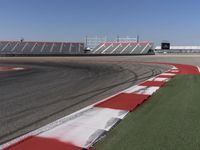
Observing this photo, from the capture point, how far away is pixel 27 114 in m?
6.10

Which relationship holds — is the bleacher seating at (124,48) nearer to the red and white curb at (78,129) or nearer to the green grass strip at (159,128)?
the green grass strip at (159,128)

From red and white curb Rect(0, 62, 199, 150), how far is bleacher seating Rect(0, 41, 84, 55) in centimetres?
7335

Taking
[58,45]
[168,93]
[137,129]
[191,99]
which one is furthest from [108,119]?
[58,45]

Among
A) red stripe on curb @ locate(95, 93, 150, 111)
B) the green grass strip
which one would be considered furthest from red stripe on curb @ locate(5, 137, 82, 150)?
red stripe on curb @ locate(95, 93, 150, 111)

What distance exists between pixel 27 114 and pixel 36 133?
62.4 inches

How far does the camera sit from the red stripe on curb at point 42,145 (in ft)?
12.9

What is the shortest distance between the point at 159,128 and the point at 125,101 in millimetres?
2542

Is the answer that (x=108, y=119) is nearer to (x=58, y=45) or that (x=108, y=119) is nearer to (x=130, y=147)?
(x=130, y=147)

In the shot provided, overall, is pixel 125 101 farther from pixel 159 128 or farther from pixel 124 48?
pixel 124 48

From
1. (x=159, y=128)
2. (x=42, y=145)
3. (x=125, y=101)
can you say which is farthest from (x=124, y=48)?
(x=42, y=145)

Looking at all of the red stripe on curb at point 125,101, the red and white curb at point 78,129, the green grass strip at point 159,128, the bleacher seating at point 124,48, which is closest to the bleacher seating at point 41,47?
the bleacher seating at point 124,48

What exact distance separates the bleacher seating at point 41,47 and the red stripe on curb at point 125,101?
71.9 meters

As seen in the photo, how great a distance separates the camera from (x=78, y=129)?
15.8ft

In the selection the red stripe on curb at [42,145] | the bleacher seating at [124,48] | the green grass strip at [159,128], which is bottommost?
the red stripe on curb at [42,145]
